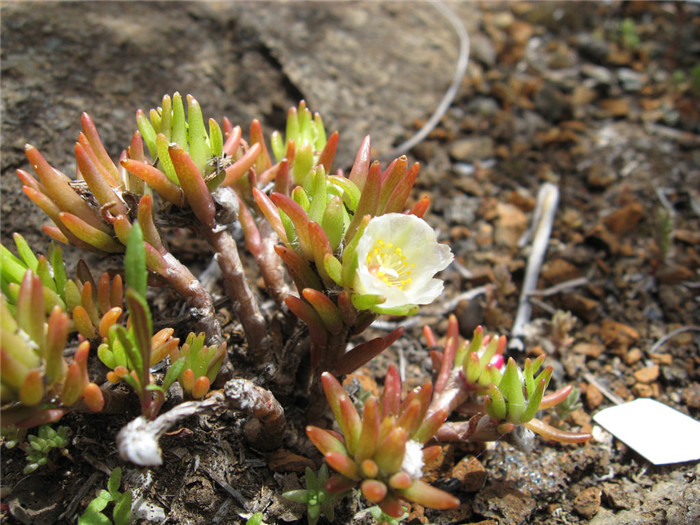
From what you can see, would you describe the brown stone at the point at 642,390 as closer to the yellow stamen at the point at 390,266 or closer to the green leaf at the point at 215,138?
the yellow stamen at the point at 390,266

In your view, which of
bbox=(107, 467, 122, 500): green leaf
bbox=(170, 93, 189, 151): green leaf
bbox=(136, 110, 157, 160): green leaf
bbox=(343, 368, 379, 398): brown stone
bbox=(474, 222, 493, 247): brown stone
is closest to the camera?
bbox=(107, 467, 122, 500): green leaf

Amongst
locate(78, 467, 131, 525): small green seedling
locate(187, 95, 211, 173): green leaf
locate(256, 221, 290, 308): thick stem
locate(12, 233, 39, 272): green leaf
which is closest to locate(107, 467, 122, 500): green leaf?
locate(78, 467, 131, 525): small green seedling

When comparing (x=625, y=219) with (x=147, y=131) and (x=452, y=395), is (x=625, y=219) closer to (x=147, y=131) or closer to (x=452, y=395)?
(x=452, y=395)

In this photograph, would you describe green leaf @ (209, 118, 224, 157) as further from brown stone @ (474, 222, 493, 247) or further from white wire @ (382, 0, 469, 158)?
A: brown stone @ (474, 222, 493, 247)

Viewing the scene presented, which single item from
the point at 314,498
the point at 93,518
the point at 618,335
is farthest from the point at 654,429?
the point at 93,518

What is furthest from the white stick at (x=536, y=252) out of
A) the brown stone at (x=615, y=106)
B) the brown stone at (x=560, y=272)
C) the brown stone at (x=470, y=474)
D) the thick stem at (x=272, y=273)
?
the thick stem at (x=272, y=273)

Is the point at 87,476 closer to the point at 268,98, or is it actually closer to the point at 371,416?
the point at 371,416
